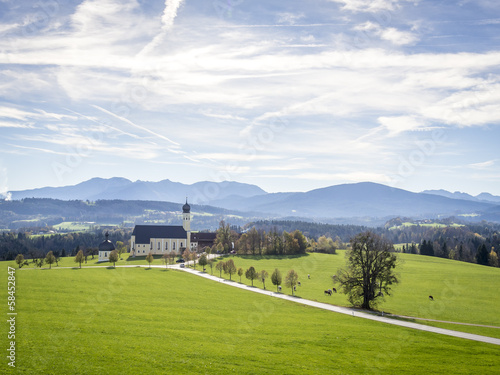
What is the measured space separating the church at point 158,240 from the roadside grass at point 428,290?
113ft

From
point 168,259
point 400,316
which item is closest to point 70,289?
point 400,316

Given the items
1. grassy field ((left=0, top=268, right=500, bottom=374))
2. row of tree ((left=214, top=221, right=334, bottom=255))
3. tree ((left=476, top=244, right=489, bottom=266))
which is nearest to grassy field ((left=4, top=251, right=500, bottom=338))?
row of tree ((left=214, top=221, right=334, bottom=255))

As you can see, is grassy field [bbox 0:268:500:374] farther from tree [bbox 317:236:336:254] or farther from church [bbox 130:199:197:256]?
tree [bbox 317:236:336:254]

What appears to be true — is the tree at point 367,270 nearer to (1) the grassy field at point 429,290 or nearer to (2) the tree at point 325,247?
(1) the grassy field at point 429,290

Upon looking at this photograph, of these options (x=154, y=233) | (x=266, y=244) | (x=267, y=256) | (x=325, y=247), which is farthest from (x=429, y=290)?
(x=154, y=233)

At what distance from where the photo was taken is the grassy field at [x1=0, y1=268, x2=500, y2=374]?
80.8ft

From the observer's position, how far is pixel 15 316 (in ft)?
105

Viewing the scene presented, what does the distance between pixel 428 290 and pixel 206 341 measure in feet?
198

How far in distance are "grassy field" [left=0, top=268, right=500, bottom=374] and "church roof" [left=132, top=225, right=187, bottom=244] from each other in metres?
89.7

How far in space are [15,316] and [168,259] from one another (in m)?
76.8

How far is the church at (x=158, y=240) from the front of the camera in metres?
137

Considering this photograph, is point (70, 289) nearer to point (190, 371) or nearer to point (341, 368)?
point (190, 371)

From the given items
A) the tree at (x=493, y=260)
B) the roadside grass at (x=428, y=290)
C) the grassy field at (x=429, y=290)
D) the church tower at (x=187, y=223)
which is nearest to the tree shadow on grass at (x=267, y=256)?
the roadside grass at (x=428, y=290)

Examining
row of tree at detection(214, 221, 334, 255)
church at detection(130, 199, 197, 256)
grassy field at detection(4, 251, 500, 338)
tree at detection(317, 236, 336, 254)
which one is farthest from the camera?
tree at detection(317, 236, 336, 254)
